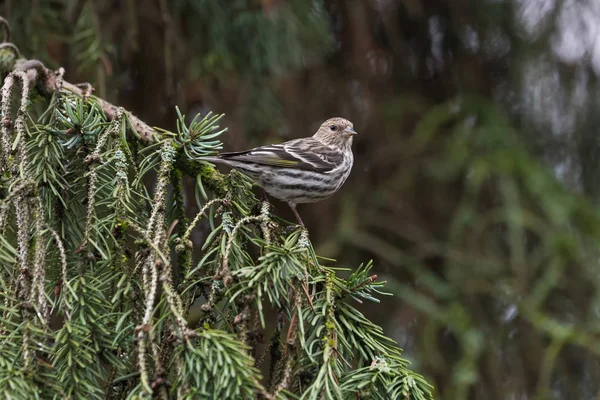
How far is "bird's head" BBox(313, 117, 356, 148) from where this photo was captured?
398 centimetres

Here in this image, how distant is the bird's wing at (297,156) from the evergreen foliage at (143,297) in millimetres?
930

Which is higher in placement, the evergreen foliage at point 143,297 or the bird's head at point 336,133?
the evergreen foliage at point 143,297

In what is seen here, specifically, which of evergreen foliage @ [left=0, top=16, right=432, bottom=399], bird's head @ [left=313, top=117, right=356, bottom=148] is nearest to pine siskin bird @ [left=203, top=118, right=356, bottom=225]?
bird's head @ [left=313, top=117, right=356, bottom=148]

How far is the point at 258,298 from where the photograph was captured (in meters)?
1.54

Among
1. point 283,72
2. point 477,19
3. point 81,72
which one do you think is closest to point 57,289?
point 81,72

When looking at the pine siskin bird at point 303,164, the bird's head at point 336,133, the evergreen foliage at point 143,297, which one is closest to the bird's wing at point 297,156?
the pine siskin bird at point 303,164

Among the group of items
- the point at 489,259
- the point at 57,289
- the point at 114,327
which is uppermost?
the point at 57,289

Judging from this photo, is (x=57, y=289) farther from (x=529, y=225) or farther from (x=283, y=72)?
(x=529, y=225)

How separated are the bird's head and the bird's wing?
0.12 m

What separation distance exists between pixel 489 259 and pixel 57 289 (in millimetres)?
2851

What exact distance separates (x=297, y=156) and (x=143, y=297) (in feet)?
6.35

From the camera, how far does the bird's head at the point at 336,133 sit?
3.98 meters

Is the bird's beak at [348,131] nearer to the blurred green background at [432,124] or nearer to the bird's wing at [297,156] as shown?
the bird's wing at [297,156]

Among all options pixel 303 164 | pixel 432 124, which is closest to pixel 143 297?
pixel 303 164
